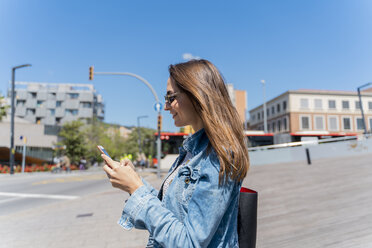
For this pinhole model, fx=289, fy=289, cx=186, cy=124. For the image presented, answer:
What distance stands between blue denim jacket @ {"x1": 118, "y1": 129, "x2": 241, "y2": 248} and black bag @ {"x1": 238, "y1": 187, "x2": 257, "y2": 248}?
0.13m

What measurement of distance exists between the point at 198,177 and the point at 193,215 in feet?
0.52

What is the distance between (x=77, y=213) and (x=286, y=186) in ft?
21.0

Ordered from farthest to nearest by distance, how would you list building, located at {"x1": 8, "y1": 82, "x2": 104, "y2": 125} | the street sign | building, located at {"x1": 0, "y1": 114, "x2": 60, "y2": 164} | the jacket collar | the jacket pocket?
building, located at {"x1": 8, "y1": 82, "x2": 104, "y2": 125}, building, located at {"x1": 0, "y1": 114, "x2": 60, "y2": 164}, the street sign, the jacket collar, the jacket pocket

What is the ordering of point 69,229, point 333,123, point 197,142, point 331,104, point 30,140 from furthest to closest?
1. point 331,104
2. point 333,123
3. point 30,140
4. point 69,229
5. point 197,142

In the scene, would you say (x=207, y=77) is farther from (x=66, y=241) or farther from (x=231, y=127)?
(x=66, y=241)

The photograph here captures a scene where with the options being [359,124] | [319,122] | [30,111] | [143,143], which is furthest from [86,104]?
[359,124]

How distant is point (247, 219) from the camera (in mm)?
1485

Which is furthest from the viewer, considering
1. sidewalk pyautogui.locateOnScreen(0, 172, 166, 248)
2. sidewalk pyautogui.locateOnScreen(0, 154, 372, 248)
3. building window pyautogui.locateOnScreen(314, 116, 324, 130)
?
building window pyautogui.locateOnScreen(314, 116, 324, 130)

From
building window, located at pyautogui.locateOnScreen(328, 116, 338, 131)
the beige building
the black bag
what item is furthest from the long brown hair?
building window, located at pyautogui.locateOnScreen(328, 116, 338, 131)

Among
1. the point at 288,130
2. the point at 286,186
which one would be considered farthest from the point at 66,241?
the point at 288,130

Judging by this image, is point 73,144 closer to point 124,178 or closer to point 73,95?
point 73,95

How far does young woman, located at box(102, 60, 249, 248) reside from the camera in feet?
3.78

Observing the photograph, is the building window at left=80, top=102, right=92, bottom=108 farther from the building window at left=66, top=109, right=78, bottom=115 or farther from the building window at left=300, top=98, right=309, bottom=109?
the building window at left=300, top=98, right=309, bottom=109

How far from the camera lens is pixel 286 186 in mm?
9422
